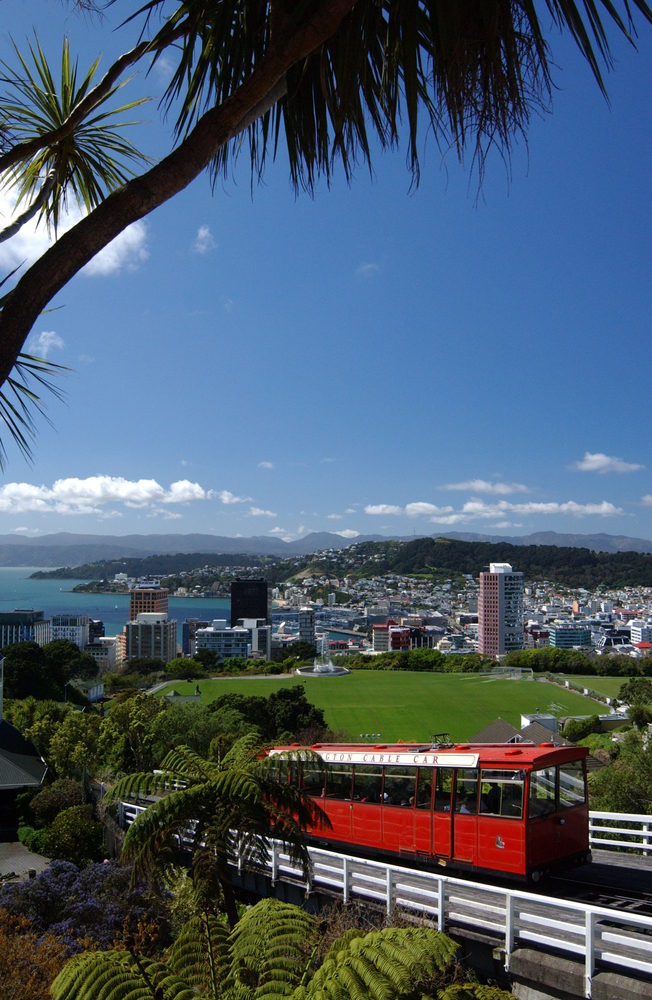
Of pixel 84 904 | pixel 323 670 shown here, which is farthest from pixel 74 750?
pixel 323 670

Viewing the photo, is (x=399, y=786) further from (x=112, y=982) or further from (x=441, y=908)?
(x=112, y=982)

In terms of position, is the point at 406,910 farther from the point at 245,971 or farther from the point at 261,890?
the point at 245,971

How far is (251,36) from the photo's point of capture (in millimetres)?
2875

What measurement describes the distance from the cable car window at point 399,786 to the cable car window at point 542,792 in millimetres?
1526

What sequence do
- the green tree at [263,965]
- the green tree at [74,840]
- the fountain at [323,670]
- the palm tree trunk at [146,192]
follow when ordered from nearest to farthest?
the palm tree trunk at [146,192] → the green tree at [263,965] → the green tree at [74,840] → the fountain at [323,670]

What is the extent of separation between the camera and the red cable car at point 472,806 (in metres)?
7.63

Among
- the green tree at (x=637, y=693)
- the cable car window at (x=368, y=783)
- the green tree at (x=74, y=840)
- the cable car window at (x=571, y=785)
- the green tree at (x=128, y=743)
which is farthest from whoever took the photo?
the green tree at (x=637, y=693)

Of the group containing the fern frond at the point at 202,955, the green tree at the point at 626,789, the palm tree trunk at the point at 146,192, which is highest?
the palm tree trunk at the point at 146,192

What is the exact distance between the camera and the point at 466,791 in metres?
8.13

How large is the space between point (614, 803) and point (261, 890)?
892 cm

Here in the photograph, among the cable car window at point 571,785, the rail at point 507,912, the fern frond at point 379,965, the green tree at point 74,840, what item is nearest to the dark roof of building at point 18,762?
the green tree at point 74,840

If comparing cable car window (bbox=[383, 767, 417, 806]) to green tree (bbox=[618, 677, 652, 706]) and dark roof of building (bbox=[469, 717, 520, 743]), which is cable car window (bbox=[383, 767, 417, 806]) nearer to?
dark roof of building (bbox=[469, 717, 520, 743])

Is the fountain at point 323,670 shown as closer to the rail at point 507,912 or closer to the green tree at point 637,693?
the green tree at point 637,693

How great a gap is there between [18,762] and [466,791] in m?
17.0
